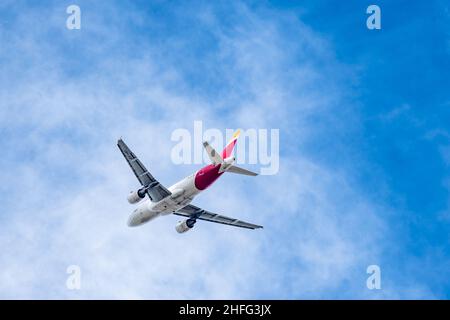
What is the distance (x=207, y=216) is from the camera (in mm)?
111688

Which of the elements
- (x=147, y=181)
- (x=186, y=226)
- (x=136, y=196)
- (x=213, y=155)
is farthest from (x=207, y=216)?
(x=213, y=155)

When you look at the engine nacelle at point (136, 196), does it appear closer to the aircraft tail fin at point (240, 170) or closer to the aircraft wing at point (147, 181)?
the aircraft wing at point (147, 181)

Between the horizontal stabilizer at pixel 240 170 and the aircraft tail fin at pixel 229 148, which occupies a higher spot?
the aircraft tail fin at pixel 229 148

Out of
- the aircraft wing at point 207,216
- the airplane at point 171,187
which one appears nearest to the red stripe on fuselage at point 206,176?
the airplane at point 171,187

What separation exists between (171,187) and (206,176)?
21.8 ft

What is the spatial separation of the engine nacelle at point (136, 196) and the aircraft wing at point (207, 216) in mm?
11823

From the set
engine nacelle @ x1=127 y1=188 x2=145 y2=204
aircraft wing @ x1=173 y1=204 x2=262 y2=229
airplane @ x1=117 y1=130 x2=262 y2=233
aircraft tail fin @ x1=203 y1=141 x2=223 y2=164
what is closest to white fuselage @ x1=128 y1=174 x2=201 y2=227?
airplane @ x1=117 y1=130 x2=262 y2=233

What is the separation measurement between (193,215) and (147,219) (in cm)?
946

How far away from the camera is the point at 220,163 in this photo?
9225cm

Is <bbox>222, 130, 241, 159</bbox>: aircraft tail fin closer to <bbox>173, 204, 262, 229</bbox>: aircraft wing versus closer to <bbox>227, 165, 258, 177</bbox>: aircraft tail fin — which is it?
<bbox>227, 165, 258, 177</bbox>: aircraft tail fin

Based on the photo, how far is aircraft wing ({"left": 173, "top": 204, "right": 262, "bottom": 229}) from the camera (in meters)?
109

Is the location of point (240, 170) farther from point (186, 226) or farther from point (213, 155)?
point (186, 226)

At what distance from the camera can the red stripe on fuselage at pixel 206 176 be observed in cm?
9281
